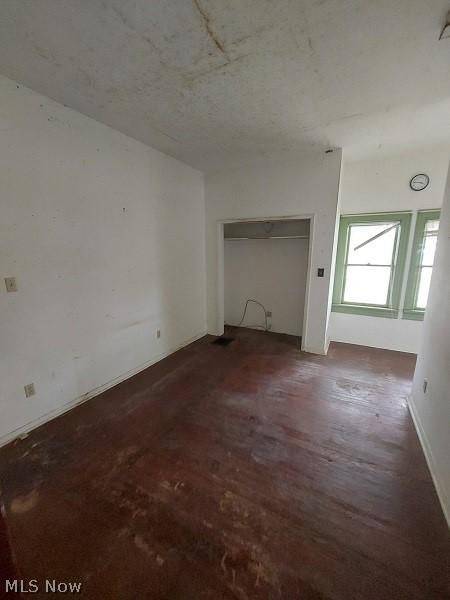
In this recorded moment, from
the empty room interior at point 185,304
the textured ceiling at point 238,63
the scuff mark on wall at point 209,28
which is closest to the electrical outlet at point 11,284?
the empty room interior at point 185,304

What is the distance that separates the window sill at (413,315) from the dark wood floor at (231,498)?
1341 millimetres

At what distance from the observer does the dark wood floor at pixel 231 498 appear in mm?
1173

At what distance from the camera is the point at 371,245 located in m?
3.73

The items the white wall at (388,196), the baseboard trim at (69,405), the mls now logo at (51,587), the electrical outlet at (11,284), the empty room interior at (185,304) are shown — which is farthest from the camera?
the white wall at (388,196)

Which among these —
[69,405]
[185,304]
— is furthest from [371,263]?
[69,405]

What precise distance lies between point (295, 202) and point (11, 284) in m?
3.29

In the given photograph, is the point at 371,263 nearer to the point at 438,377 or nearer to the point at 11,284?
the point at 438,377

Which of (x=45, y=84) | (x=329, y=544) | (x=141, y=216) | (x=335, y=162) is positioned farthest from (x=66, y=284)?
(x=335, y=162)

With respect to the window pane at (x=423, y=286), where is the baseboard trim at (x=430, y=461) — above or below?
below

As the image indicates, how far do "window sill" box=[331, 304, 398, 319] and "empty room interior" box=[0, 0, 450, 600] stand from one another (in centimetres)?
4

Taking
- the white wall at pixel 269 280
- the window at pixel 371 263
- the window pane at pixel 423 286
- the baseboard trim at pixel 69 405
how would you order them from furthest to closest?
1. the white wall at pixel 269 280
2. the window at pixel 371 263
3. the window pane at pixel 423 286
4. the baseboard trim at pixel 69 405

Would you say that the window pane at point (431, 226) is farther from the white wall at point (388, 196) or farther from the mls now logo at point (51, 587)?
the mls now logo at point (51, 587)

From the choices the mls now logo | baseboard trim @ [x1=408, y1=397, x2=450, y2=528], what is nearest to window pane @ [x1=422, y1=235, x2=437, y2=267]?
baseboard trim @ [x1=408, y1=397, x2=450, y2=528]

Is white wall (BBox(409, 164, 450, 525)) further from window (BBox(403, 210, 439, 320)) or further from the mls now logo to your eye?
the mls now logo
